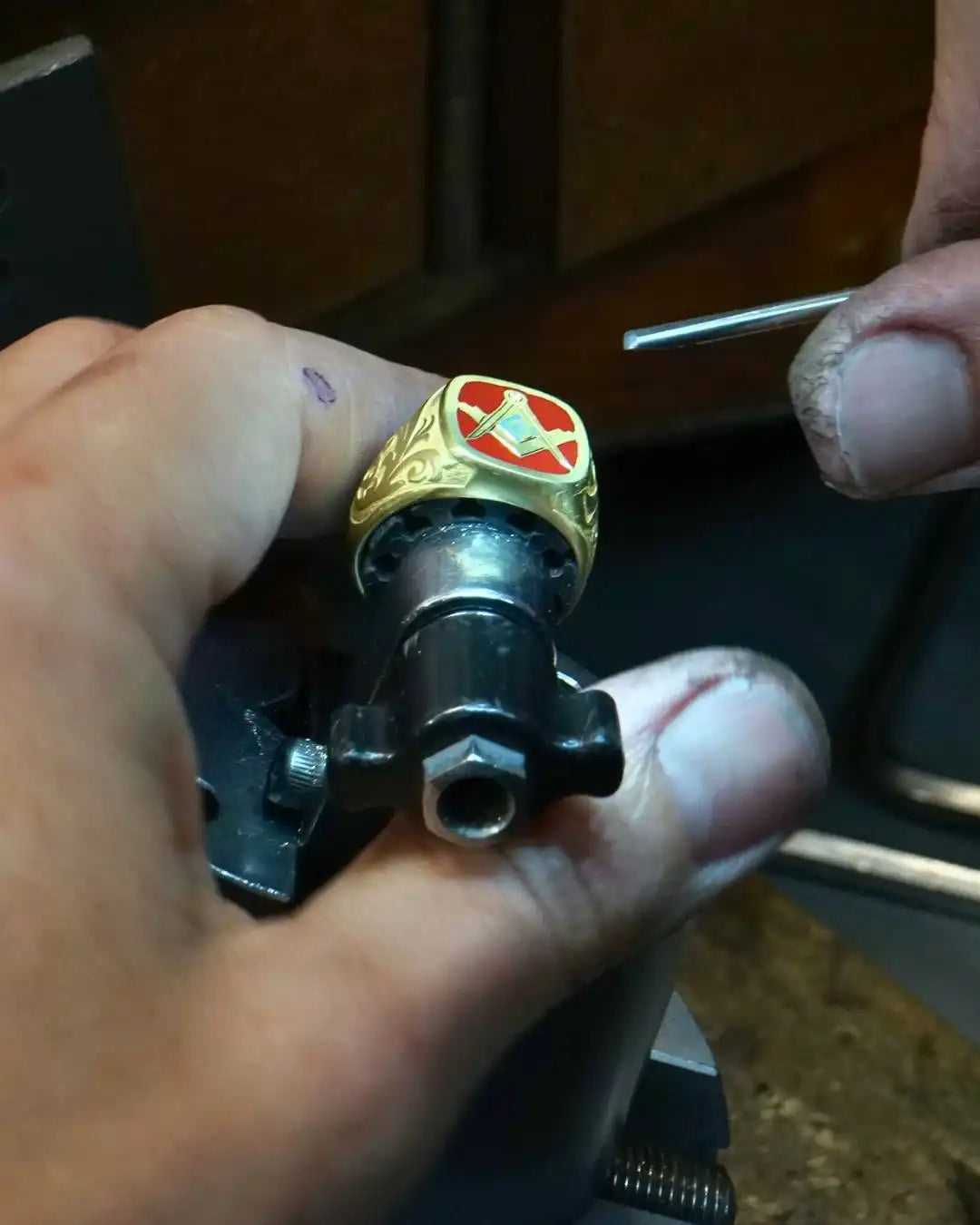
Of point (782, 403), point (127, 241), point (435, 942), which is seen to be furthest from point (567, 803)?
point (782, 403)

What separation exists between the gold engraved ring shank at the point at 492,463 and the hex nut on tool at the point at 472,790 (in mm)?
92

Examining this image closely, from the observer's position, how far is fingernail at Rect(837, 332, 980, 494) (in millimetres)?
462

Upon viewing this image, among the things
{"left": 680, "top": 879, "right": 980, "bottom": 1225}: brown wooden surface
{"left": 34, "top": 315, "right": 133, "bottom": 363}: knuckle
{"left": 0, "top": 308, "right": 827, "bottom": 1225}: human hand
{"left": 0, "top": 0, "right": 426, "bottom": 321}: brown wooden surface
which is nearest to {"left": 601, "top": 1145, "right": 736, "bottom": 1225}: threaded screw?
{"left": 0, "top": 308, "right": 827, "bottom": 1225}: human hand

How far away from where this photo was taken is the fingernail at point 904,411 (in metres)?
0.46

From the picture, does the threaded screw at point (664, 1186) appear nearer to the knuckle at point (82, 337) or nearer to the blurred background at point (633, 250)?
the blurred background at point (633, 250)

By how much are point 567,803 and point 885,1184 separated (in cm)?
48

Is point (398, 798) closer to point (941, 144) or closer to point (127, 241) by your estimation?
point (941, 144)

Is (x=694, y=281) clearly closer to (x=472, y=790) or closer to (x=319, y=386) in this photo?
(x=319, y=386)

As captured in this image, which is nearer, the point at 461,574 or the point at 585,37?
the point at 461,574

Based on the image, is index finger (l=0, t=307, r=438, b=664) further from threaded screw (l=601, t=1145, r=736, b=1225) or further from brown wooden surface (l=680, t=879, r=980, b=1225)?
brown wooden surface (l=680, t=879, r=980, b=1225)

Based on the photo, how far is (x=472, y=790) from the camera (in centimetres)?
35

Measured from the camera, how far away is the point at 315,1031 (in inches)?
13.4

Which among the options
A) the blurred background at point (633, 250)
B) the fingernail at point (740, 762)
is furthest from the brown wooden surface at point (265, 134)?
the fingernail at point (740, 762)

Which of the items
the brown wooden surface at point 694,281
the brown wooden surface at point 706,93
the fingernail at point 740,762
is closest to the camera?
the fingernail at point 740,762
